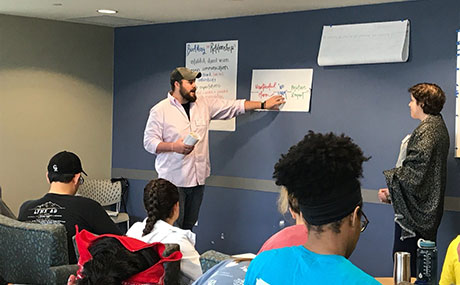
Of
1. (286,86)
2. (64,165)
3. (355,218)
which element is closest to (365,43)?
(286,86)

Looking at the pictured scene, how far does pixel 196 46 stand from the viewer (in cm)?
671

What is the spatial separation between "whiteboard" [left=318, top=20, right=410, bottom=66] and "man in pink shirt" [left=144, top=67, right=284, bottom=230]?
632 mm

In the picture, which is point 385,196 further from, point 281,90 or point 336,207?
point 336,207

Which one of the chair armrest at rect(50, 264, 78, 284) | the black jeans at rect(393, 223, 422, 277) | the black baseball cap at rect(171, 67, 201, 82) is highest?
the black baseball cap at rect(171, 67, 201, 82)

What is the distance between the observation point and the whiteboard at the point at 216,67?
6430mm

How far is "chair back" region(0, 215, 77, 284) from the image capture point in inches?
134

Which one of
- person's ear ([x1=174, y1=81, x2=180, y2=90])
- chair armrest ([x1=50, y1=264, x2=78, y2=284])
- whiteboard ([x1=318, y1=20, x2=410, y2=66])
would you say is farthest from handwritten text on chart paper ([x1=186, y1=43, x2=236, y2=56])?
chair armrest ([x1=50, y1=264, x2=78, y2=284])

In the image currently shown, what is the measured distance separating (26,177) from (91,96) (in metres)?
1.09

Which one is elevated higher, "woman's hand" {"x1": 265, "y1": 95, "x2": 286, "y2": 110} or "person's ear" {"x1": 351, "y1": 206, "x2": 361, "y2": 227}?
"woman's hand" {"x1": 265, "y1": 95, "x2": 286, "y2": 110}

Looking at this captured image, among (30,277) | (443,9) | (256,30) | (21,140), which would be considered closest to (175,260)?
(30,277)

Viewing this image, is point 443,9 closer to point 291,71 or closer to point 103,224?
point 291,71

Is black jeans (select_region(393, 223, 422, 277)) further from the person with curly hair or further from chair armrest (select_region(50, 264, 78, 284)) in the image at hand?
chair armrest (select_region(50, 264, 78, 284))

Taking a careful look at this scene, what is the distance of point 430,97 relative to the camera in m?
4.77

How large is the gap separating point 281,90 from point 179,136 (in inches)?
37.7
